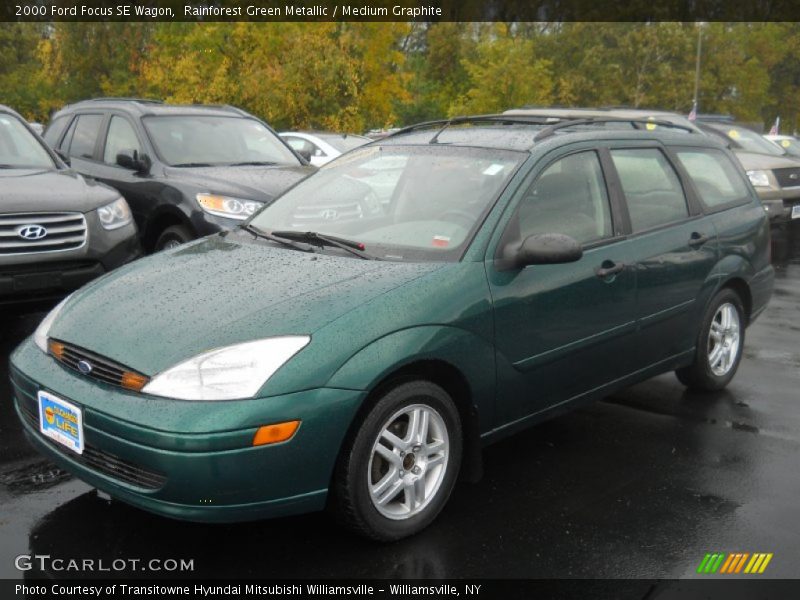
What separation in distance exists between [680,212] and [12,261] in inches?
166

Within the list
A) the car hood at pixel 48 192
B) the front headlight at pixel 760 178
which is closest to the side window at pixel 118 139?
the car hood at pixel 48 192

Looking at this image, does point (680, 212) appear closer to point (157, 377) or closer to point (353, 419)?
point (353, 419)

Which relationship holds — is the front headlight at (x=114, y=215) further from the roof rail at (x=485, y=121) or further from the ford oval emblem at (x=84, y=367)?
the ford oval emblem at (x=84, y=367)

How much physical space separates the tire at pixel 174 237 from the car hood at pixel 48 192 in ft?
3.50

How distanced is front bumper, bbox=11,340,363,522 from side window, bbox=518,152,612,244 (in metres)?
1.41

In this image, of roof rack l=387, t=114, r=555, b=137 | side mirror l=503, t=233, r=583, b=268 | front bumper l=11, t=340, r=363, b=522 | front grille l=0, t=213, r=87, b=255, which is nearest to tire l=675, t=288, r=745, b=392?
roof rack l=387, t=114, r=555, b=137

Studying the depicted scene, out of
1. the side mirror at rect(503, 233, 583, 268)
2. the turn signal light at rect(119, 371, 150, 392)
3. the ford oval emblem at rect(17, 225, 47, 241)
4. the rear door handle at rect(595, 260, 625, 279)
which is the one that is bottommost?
the ford oval emblem at rect(17, 225, 47, 241)

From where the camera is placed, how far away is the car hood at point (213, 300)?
129 inches

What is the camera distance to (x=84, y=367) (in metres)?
3.38

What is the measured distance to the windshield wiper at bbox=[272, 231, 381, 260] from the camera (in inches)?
155

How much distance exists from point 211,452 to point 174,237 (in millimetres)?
5107

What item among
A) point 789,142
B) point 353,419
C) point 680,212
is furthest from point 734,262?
point 789,142

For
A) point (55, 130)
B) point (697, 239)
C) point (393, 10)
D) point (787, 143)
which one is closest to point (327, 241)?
point (697, 239)

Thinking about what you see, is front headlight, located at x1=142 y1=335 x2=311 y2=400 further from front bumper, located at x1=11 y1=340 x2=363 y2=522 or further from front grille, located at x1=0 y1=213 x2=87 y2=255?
front grille, located at x1=0 y1=213 x2=87 y2=255
